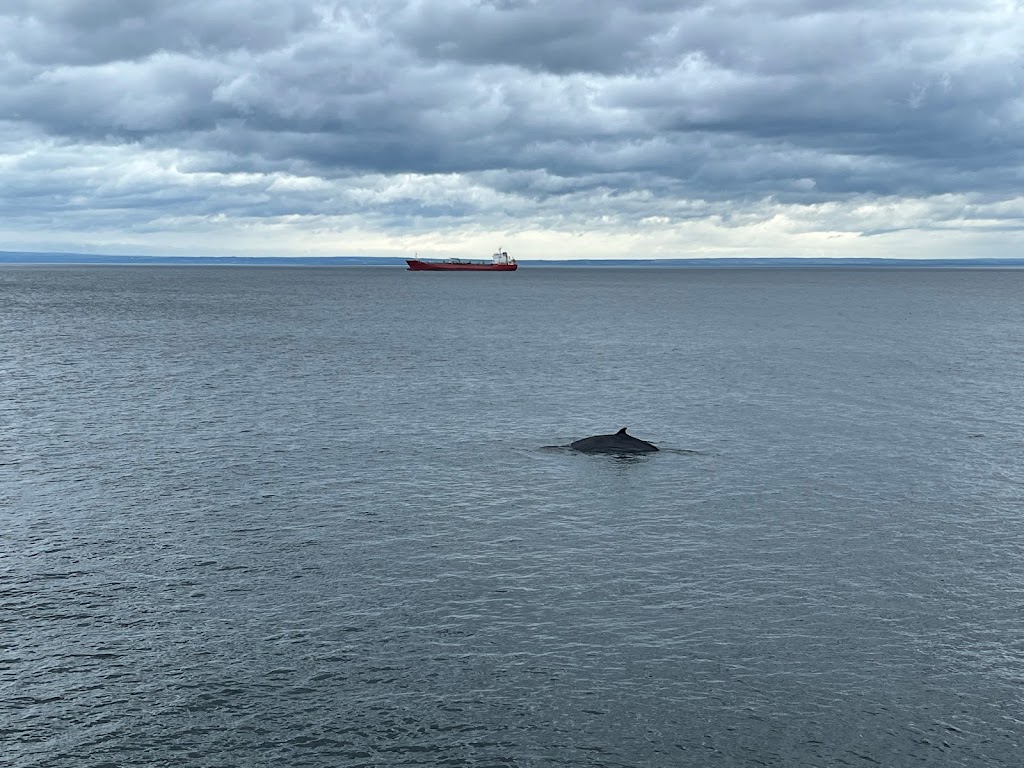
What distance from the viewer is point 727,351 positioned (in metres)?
123

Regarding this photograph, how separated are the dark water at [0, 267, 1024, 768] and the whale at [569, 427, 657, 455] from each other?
1.73 m

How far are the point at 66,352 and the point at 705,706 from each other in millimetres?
104064

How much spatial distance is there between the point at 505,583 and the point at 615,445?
23384 mm

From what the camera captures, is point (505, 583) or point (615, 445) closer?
point (505, 583)

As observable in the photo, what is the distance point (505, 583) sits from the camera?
36312 mm

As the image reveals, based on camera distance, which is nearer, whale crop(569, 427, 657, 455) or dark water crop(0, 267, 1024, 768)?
dark water crop(0, 267, 1024, 768)

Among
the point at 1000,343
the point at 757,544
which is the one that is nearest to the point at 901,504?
the point at 757,544

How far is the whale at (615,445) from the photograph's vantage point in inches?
2290

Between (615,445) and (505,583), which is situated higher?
(615,445)

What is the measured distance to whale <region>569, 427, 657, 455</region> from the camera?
58.2 m

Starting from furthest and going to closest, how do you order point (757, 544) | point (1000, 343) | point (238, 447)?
point (1000, 343) → point (238, 447) → point (757, 544)

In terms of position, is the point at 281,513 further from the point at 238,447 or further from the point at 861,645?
the point at 861,645

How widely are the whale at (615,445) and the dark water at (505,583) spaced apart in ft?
5.68

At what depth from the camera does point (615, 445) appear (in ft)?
192
